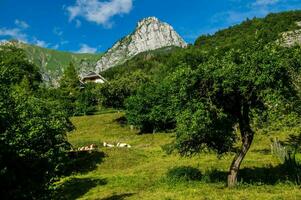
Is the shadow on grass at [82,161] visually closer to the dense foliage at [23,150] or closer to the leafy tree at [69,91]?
the dense foliage at [23,150]

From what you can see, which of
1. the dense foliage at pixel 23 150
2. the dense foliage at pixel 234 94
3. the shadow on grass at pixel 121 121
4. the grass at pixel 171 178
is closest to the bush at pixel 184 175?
the grass at pixel 171 178

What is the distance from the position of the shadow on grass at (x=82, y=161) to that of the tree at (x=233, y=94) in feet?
66.7

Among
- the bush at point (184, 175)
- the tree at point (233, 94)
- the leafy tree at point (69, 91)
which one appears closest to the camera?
the tree at point (233, 94)

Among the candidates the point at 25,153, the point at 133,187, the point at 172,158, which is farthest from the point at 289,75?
the point at 172,158

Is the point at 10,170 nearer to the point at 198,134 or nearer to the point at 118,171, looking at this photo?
the point at 198,134

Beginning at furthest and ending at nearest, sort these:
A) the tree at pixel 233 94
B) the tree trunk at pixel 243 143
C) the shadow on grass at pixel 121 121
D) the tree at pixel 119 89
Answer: the tree at pixel 119 89
the shadow on grass at pixel 121 121
the tree trunk at pixel 243 143
the tree at pixel 233 94

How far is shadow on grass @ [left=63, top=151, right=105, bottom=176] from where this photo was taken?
48.3 m

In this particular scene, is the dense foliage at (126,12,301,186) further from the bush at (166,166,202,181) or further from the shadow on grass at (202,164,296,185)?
the bush at (166,166,202,181)

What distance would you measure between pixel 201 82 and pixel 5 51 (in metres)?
121

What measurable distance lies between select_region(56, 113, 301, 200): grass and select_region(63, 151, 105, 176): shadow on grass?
67 cm

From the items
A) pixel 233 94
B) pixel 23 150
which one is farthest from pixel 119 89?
pixel 23 150

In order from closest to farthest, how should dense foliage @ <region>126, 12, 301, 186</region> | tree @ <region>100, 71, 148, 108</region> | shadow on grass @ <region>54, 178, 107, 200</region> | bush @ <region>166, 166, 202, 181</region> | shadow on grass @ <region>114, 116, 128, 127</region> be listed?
dense foliage @ <region>126, 12, 301, 186</region> → bush @ <region>166, 166, 202, 181</region> → shadow on grass @ <region>54, 178, 107, 200</region> → shadow on grass @ <region>114, 116, 128, 127</region> → tree @ <region>100, 71, 148, 108</region>

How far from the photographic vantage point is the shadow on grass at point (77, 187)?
121ft

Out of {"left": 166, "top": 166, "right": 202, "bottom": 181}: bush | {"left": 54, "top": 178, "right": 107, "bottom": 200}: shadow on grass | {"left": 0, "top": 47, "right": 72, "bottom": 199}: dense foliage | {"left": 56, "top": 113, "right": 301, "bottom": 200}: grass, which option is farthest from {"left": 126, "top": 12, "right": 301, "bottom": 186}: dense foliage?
{"left": 54, "top": 178, "right": 107, "bottom": 200}: shadow on grass
